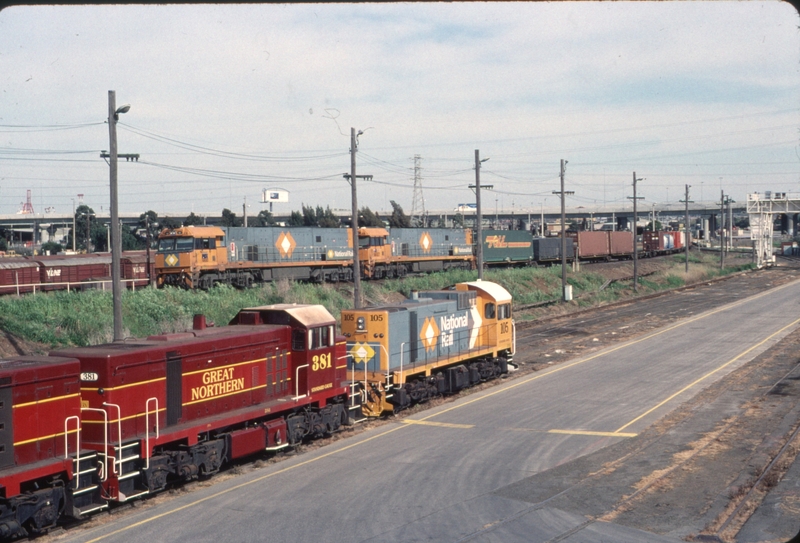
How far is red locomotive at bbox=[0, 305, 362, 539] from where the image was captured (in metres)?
11.4

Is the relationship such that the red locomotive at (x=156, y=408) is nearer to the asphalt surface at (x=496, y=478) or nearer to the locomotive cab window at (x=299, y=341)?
the locomotive cab window at (x=299, y=341)

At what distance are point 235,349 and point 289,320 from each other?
2048mm

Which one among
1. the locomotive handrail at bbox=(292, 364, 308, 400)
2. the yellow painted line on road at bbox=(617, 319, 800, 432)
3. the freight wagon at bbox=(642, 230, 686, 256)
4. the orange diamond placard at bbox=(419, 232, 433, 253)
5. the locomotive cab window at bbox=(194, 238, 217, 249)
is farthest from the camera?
the freight wagon at bbox=(642, 230, 686, 256)

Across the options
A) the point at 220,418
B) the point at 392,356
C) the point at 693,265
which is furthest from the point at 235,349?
the point at 693,265

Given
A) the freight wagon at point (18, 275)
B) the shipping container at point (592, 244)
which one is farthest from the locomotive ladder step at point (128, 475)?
the shipping container at point (592, 244)

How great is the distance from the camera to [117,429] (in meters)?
12.9

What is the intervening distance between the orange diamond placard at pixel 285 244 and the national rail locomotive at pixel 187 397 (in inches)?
882

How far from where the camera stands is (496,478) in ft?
47.4

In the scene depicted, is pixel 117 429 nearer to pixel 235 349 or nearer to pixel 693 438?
pixel 235 349

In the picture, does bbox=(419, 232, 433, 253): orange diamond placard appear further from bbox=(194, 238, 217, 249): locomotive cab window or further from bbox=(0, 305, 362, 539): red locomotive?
bbox=(0, 305, 362, 539): red locomotive

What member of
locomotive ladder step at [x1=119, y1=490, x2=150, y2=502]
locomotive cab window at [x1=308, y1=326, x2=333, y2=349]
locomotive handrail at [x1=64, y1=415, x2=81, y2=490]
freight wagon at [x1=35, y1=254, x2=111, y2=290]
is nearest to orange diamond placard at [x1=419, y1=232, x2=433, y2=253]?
freight wagon at [x1=35, y1=254, x2=111, y2=290]

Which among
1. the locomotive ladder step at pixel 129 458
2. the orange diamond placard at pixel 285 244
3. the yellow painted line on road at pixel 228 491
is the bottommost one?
the yellow painted line on road at pixel 228 491

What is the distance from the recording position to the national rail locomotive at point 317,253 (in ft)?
127

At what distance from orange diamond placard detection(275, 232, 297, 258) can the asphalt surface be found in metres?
21.8
